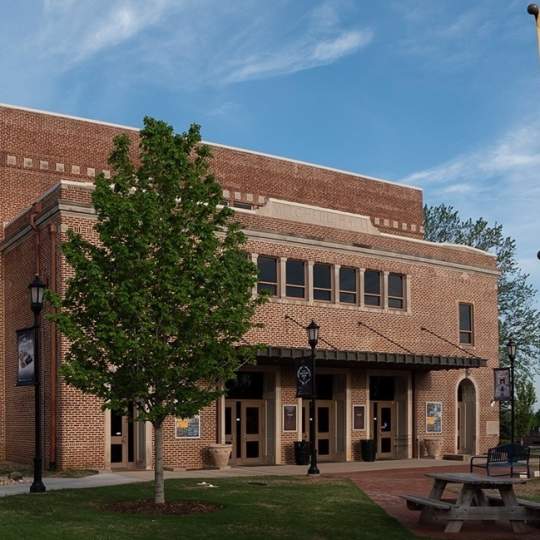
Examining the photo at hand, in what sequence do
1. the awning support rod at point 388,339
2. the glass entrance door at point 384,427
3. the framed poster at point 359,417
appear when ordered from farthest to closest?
the glass entrance door at point 384,427 → the awning support rod at point 388,339 → the framed poster at point 359,417

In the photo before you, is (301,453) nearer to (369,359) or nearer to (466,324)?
(369,359)

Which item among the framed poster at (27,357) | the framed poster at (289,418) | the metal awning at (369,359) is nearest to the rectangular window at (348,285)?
the metal awning at (369,359)

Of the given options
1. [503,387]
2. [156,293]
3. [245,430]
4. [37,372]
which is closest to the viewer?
[156,293]

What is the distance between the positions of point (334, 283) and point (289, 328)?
270 cm

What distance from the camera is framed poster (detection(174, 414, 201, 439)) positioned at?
2738 cm

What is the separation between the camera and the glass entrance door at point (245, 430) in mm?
29625

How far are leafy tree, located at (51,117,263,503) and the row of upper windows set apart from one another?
483 inches

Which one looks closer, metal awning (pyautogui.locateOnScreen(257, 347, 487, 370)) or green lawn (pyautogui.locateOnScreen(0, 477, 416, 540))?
green lawn (pyautogui.locateOnScreen(0, 477, 416, 540))

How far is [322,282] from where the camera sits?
31625 millimetres

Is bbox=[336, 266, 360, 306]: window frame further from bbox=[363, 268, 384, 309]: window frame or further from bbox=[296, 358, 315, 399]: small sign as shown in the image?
bbox=[296, 358, 315, 399]: small sign

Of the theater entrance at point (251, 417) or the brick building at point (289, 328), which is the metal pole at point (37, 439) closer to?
the brick building at point (289, 328)

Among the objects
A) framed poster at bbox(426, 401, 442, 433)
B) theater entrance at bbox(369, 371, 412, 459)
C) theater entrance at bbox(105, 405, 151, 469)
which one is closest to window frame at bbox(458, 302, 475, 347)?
framed poster at bbox(426, 401, 442, 433)

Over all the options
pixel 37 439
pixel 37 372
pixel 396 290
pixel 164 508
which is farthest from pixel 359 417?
pixel 164 508

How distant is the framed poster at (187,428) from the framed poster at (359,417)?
6.79 metres
